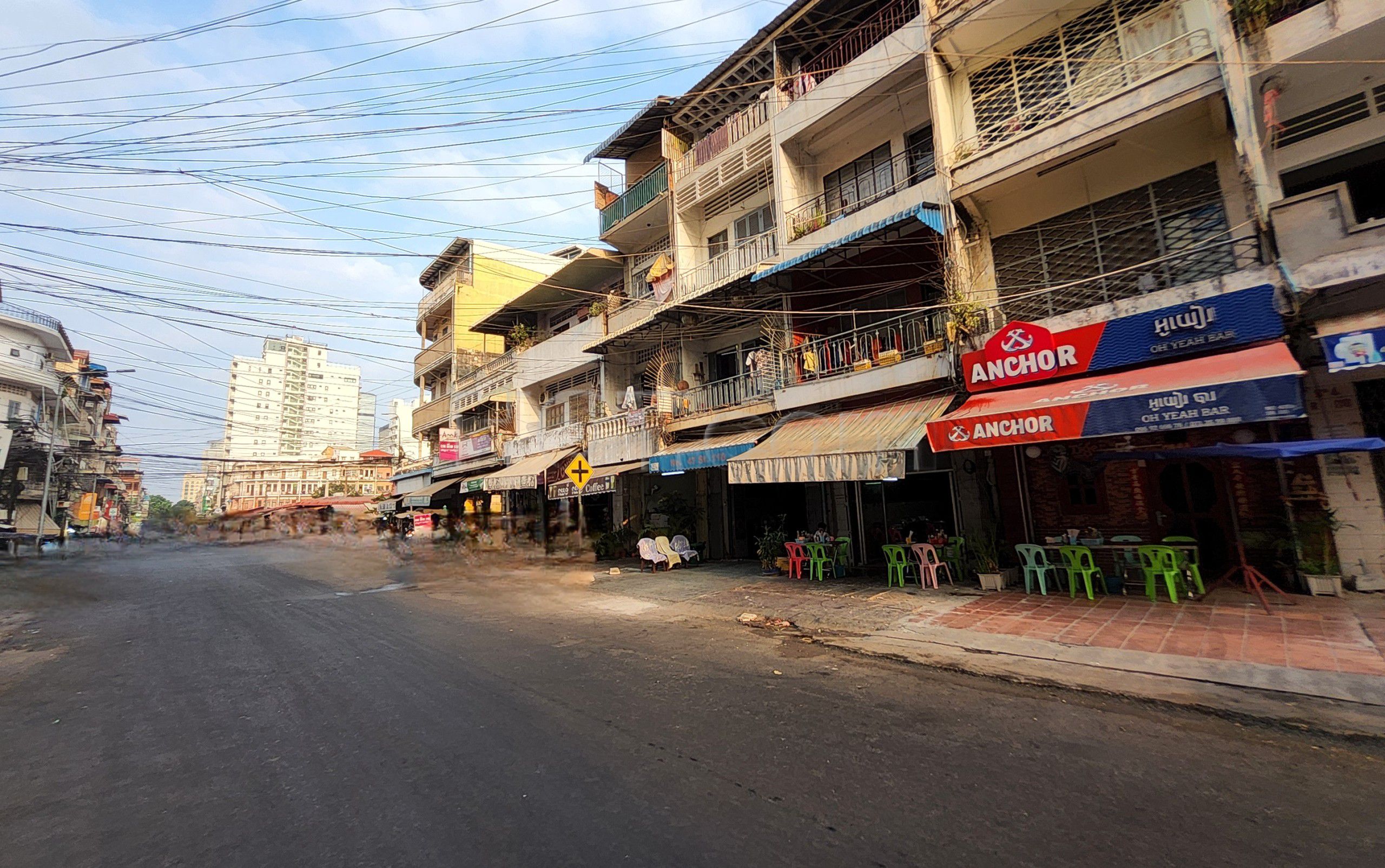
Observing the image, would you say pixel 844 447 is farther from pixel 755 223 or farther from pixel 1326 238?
pixel 755 223

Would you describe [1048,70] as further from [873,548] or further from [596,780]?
[596,780]

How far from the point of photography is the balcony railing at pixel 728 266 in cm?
1404

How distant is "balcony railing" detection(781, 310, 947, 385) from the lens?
11.0 meters

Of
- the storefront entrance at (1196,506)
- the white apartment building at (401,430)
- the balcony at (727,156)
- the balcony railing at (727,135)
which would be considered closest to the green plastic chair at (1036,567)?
the storefront entrance at (1196,506)

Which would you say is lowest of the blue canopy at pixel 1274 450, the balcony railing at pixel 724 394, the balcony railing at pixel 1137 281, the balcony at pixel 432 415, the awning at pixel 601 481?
the blue canopy at pixel 1274 450

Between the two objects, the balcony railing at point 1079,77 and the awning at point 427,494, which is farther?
the awning at point 427,494

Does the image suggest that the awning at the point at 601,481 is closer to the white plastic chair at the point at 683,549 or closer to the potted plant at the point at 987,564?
the white plastic chair at the point at 683,549

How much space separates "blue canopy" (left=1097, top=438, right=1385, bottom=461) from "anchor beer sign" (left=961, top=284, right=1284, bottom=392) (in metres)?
1.55

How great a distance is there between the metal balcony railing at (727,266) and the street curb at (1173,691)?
9.19 metres

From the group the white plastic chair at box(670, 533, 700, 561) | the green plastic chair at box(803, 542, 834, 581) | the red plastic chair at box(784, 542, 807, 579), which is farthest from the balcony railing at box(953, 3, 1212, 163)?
the white plastic chair at box(670, 533, 700, 561)

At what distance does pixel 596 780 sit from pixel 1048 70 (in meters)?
13.2

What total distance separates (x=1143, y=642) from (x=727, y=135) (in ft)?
48.9

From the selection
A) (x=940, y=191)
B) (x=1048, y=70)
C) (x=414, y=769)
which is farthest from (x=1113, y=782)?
(x=1048, y=70)

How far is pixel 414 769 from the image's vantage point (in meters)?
3.73
